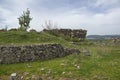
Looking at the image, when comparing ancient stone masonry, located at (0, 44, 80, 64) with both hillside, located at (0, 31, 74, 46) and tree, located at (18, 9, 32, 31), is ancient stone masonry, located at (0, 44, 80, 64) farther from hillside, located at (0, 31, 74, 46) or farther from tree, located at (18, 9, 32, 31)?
tree, located at (18, 9, 32, 31)

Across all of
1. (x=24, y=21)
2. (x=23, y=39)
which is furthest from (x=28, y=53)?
(x=24, y=21)

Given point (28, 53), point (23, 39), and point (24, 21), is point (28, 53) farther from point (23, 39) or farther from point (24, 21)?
point (24, 21)

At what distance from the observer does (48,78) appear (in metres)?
14.2

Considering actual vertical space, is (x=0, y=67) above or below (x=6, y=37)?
below

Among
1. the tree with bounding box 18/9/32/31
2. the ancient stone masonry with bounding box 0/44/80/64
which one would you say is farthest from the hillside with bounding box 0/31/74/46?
the tree with bounding box 18/9/32/31

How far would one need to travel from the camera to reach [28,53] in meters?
20.4

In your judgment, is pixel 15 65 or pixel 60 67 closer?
pixel 60 67

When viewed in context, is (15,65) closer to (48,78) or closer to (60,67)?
(60,67)

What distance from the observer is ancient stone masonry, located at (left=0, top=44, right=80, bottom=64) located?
1966 centimetres

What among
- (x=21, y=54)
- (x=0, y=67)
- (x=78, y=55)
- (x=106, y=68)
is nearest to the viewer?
(x=106, y=68)

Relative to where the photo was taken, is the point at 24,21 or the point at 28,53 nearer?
the point at 28,53

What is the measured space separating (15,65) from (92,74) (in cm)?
679

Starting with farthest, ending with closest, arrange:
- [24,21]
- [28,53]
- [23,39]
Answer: [24,21] < [23,39] < [28,53]

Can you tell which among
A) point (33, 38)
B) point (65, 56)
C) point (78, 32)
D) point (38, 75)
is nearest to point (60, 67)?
point (38, 75)
